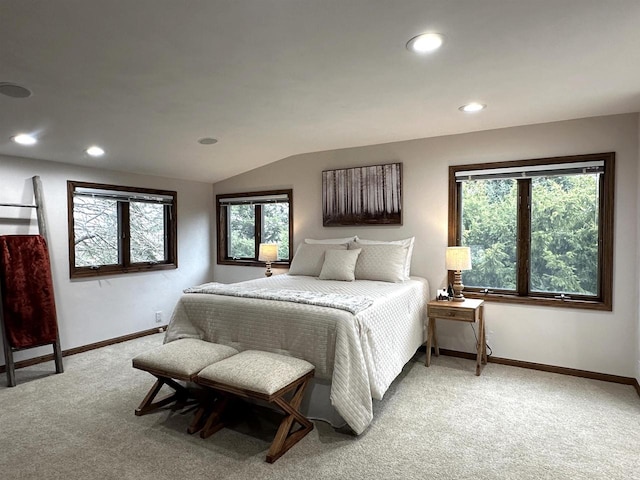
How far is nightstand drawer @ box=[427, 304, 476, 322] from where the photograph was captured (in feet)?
10.9

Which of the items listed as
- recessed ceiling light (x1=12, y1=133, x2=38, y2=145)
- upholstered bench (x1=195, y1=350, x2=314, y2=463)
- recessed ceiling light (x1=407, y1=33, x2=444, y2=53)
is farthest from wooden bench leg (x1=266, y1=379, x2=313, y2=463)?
recessed ceiling light (x1=12, y1=133, x2=38, y2=145)

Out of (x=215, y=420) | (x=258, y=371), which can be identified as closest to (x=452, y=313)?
(x=258, y=371)

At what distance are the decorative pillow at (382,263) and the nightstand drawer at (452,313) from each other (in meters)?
0.42

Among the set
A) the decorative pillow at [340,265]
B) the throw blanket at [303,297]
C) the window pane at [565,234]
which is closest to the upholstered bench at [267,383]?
the throw blanket at [303,297]

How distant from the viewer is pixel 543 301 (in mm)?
3486

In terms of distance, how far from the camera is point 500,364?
12.0ft

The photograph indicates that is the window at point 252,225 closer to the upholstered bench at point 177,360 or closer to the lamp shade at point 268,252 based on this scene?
the lamp shade at point 268,252

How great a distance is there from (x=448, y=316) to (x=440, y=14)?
2.45m

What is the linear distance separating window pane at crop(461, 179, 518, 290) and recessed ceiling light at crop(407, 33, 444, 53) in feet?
6.80

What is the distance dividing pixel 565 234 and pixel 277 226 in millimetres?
3247

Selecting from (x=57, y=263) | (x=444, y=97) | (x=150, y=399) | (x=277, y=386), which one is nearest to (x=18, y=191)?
(x=57, y=263)

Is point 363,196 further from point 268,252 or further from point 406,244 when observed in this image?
point 268,252

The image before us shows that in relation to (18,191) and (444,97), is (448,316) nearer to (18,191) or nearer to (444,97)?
(444,97)

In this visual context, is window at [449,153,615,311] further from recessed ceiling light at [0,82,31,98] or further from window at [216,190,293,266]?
recessed ceiling light at [0,82,31,98]
